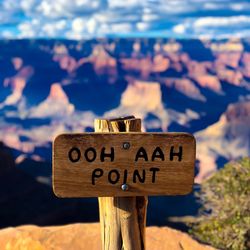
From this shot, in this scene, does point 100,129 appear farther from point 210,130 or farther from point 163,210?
point 210,130

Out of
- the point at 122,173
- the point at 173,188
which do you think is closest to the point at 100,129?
the point at 122,173

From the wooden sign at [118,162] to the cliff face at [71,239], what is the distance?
8.43ft

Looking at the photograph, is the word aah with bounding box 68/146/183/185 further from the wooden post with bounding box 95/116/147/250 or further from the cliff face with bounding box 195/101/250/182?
the cliff face with bounding box 195/101/250/182

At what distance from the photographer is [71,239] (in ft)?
18.9

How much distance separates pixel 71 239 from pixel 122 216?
2542mm

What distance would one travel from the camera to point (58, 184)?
10.6ft

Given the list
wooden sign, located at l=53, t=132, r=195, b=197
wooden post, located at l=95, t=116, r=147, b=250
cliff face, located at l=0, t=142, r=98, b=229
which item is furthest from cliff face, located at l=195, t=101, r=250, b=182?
wooden sign, located at l=53, t=132, r=195, b=197

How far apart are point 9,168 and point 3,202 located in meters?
3.52

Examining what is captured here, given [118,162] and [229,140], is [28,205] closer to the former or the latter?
[229,140]

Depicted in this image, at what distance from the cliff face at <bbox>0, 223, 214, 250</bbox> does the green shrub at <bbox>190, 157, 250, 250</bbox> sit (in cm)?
498

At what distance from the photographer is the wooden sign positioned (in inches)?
125

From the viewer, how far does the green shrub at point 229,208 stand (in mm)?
11039

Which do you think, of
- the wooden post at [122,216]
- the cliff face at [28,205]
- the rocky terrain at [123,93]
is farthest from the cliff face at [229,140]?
the wooden post at [122,216]

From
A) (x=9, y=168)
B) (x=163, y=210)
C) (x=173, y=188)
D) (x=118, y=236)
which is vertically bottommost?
Answer: (x=163, y=210)
